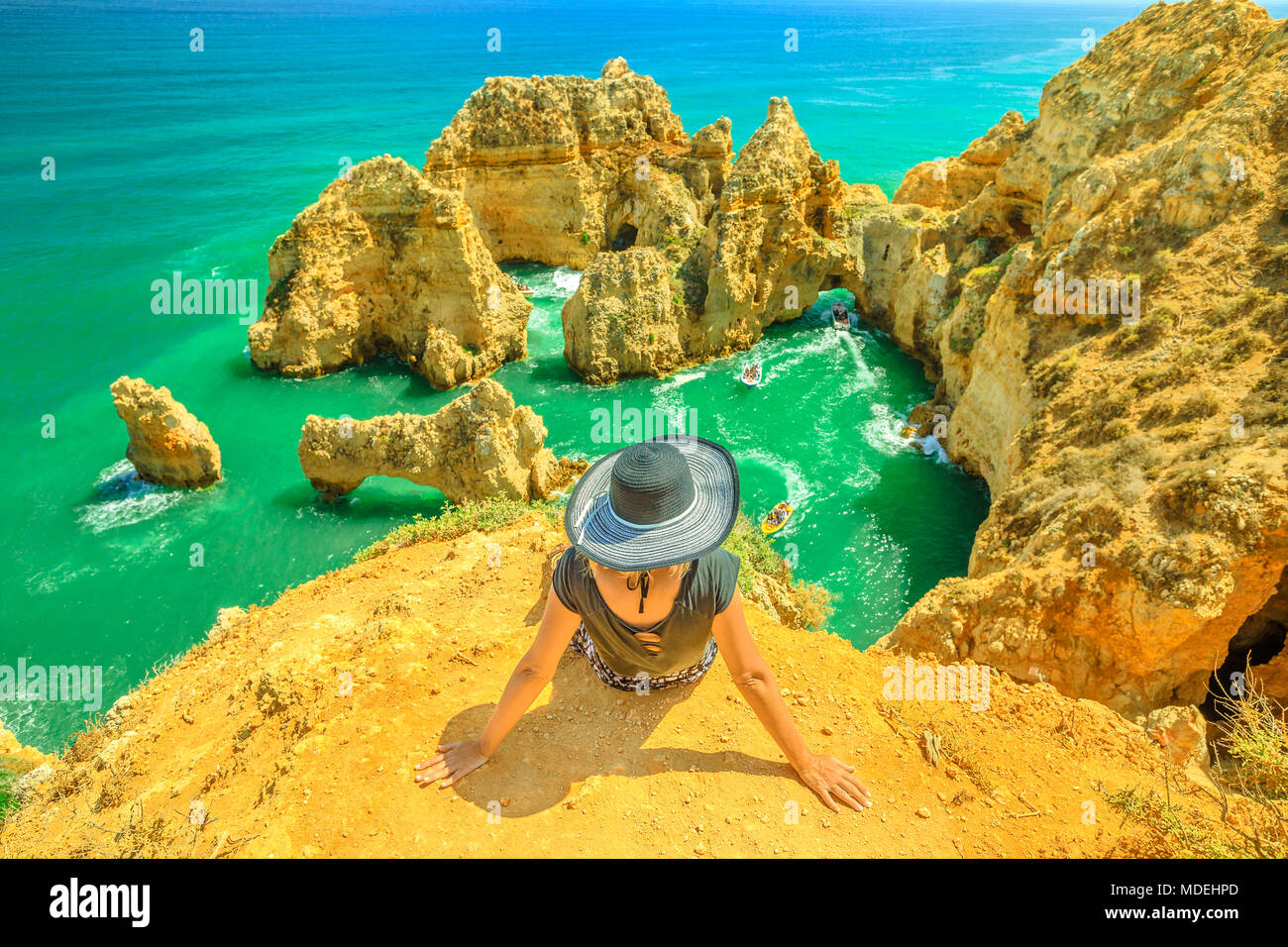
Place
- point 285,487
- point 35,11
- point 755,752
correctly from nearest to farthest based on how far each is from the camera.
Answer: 1. point 755,752
2. point 285,487
3. point 35,11

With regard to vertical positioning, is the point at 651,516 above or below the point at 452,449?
above

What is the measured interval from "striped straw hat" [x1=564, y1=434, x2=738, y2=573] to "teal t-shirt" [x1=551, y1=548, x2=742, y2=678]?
23 centimetres

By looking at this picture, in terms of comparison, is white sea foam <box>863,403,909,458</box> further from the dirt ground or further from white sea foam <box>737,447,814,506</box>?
the dirt ground

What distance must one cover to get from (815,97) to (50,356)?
8745 cm

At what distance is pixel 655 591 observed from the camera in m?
4.26

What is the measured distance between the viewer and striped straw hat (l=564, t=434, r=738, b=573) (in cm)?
379

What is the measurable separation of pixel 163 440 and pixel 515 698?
19.7 metres

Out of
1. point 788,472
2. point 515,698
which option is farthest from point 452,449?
point 515,698

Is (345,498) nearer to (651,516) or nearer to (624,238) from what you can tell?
(651,516)

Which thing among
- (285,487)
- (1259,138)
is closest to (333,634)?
(285,487)

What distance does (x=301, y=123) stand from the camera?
65812 mm

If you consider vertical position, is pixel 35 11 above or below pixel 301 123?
above

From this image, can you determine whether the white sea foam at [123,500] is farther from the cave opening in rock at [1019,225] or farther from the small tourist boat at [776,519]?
the cave opening in rock at [1019,225]
